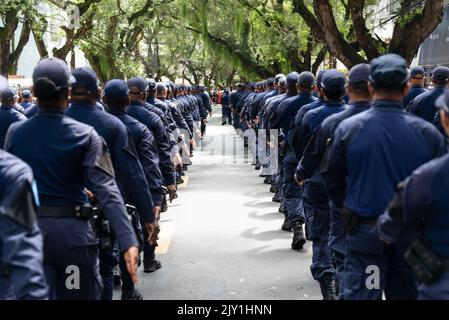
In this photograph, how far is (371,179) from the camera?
12.9 feet

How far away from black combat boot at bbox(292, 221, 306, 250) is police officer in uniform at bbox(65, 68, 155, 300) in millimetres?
3434

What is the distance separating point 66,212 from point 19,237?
1.03m

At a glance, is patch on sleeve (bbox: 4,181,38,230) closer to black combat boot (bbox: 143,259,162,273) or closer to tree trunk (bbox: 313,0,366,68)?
black combat boot (bbox: 143,259,162,273)

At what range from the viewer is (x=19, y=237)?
2.86 metres

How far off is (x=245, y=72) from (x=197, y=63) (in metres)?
36.4

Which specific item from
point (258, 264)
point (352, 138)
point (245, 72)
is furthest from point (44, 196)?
point (245, 72)

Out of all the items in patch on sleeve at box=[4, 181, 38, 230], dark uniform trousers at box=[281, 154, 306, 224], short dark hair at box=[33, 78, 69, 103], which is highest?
short dark hair at box=[33, 78, 69, 103]

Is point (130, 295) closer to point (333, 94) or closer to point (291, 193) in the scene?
point (333, 94)

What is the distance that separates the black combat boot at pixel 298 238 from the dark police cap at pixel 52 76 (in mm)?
4739

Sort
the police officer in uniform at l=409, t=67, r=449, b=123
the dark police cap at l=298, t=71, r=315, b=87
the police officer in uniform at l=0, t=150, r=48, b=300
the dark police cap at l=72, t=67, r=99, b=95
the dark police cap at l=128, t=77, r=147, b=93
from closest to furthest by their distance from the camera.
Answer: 1. the police officer in uniform at l=0, t=150, r=48, b=300
2. the dark police cap at l=72, t=67, r=99, b=95
3. the dark police cap at l=128, t=77, r=147, b=93
4. the police officer in uniform at l=409, t=67, r=449, b=123
5. the dark police cap at l=298, t=71, r=315, b=87

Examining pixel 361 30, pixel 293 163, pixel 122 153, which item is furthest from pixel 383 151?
pixel 361 30

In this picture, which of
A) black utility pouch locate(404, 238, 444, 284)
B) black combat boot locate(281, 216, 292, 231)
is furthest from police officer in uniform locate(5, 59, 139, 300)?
black combat boot locate(281, 216, 292, 231)

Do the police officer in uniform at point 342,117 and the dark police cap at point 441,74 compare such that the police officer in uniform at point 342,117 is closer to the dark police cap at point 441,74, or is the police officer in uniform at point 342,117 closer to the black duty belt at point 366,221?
the black duty belt at point 366,221

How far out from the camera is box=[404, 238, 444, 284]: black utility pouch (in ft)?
10.00
